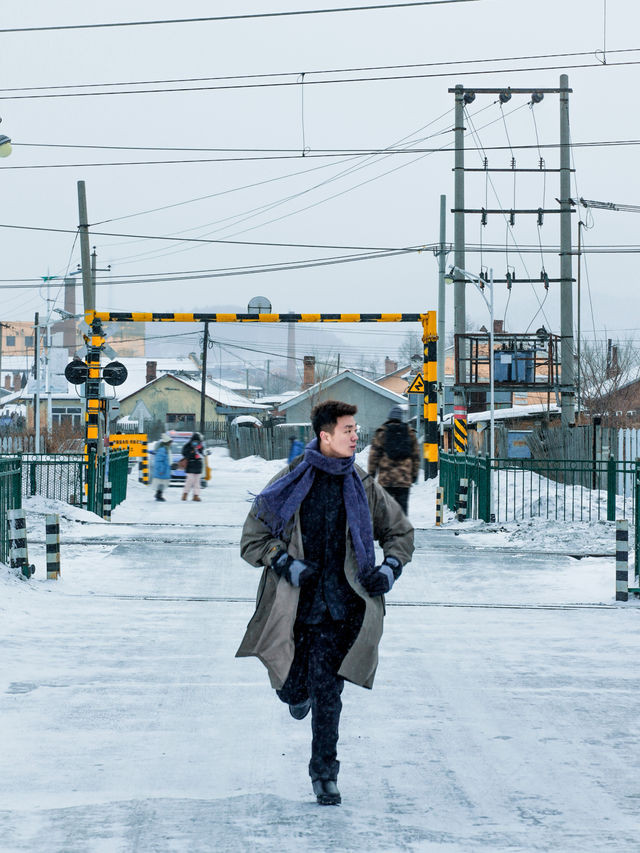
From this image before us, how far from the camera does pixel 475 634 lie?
9562mm

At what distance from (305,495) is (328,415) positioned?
0.36m

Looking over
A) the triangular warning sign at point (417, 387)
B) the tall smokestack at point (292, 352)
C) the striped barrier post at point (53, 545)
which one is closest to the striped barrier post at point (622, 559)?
the striped barrier post at point (53, 545)

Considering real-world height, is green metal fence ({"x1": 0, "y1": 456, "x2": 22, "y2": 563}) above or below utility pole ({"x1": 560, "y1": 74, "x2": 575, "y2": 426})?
below

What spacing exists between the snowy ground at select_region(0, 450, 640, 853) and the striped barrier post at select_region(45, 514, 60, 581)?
167mm

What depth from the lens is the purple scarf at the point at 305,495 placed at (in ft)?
16.3

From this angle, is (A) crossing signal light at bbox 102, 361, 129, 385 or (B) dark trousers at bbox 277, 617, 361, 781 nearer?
(B) dark trousers at bbox 277, 617, 361, 781

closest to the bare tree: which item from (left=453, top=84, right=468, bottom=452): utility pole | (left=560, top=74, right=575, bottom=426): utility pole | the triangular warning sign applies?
(left=560, top=74, right=575, bottom=426): utility pole

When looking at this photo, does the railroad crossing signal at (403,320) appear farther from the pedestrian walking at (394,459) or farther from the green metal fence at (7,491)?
the green metal fence at (7,491)

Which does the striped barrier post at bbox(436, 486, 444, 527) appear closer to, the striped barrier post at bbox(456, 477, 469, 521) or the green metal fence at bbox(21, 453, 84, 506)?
the striped barrier post at bbox(456, 477, 469, 521)

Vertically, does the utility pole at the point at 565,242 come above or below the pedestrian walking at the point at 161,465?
above

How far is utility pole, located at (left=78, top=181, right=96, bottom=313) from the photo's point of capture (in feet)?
103

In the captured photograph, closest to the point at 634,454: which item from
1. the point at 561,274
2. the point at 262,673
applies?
the point at 561,274

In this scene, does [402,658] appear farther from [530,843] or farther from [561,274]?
[561,274]

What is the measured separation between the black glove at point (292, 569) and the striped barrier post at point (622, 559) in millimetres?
6714
